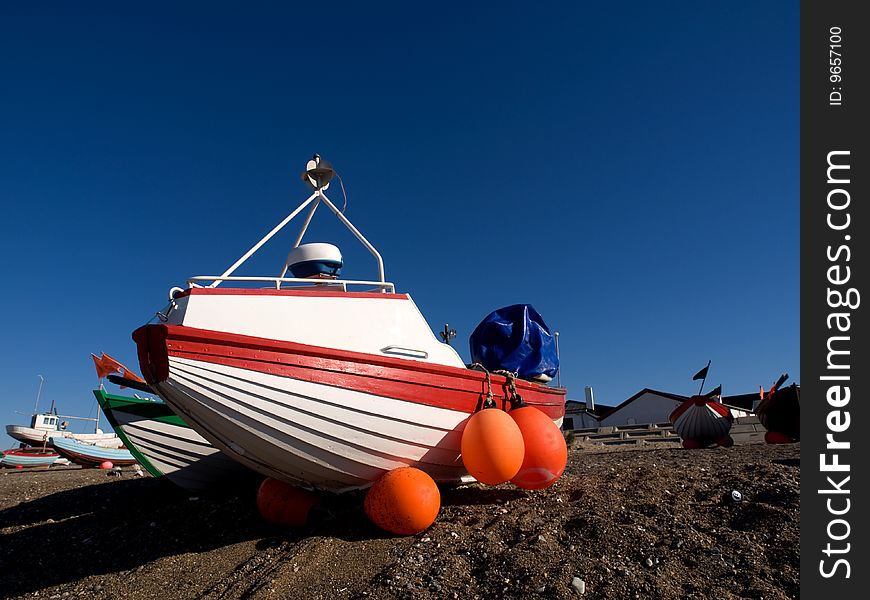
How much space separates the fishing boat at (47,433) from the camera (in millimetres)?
38825

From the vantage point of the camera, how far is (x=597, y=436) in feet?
83.5

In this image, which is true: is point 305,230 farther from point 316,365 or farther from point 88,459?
point 88,459

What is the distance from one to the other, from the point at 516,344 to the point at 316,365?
4391mm

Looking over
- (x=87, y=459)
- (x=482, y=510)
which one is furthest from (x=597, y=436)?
(x=87, y=459)

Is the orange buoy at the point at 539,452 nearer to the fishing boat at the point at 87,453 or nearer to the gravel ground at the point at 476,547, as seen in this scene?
the gravel ground at the point at 476,547

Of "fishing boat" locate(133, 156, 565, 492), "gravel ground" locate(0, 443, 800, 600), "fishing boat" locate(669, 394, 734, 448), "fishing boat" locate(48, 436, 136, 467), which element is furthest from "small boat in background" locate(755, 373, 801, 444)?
"fishing boat" locate(48, 436, 136, 467)

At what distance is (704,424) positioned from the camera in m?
15.9

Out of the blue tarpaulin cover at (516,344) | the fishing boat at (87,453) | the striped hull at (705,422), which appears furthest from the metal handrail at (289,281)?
the fishing boat at (87,453)

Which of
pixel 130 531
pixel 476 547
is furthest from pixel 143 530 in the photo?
pixel 476 547

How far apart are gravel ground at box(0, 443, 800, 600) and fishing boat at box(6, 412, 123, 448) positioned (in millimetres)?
34067

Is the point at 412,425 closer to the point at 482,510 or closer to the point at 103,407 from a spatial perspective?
the point at 482,510

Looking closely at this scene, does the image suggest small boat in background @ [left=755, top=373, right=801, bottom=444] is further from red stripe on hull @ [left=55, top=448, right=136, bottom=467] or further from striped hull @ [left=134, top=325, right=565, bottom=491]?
red stripe on hull @ [left=55, top=448, right=136, bottom=467]

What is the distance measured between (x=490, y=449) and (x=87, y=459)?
32.1 metres

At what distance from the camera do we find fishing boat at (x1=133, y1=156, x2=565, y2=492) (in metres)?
5.55
